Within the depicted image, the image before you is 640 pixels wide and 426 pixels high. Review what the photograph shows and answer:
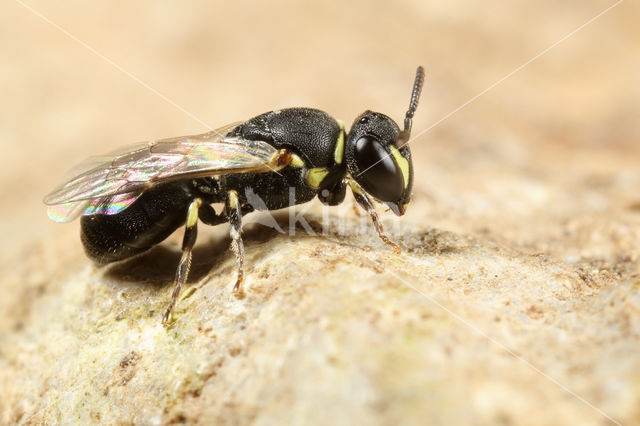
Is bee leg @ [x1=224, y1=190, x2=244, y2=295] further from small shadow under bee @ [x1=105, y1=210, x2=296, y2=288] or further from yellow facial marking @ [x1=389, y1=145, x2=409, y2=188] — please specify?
yellow facial marking @ [x1=389, y1=145, x2=409, y2=188]

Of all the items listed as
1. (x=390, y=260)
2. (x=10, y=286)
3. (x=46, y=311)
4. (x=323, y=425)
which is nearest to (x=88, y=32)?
(x=10, y=286)

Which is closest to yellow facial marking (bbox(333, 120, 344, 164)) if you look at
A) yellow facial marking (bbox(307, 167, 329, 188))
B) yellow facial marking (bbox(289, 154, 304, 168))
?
yellow facial marking (bbox(307, 167, 329, 188))

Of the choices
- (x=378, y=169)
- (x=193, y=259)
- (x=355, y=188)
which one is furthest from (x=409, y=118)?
(x=193, y=259)

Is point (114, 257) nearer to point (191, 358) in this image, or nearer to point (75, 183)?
point (75, 183)

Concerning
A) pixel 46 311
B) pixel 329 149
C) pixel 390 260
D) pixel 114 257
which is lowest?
pixel 46 311

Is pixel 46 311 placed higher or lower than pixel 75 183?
lower

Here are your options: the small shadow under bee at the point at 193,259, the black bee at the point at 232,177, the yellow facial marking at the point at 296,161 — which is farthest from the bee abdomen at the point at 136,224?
the yellow facial marking at the point at 296,161
